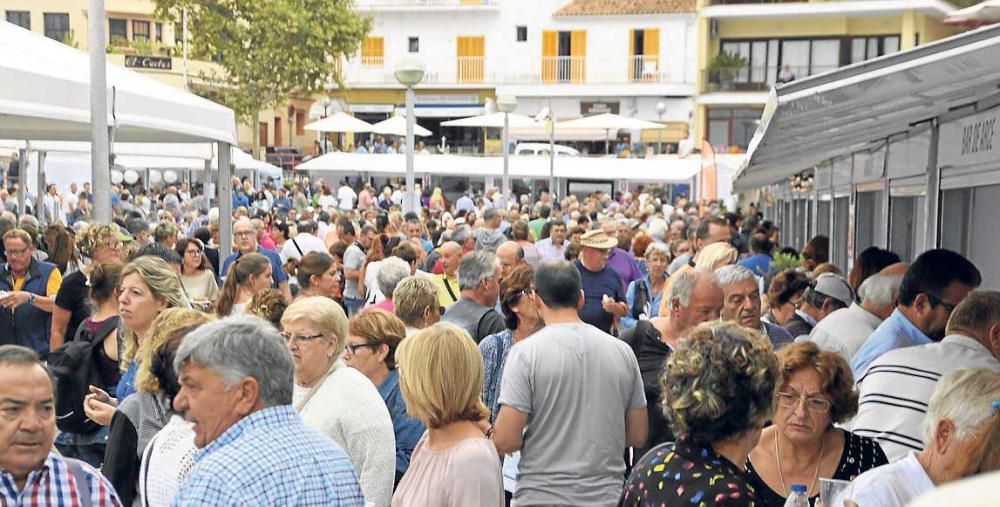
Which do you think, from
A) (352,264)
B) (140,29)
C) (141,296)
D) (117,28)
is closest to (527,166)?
(352,264)

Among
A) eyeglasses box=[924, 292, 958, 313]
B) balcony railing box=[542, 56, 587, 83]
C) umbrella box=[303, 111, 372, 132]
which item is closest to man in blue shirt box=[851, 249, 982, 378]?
eyeglasses box=[924, 292, 958, 313]

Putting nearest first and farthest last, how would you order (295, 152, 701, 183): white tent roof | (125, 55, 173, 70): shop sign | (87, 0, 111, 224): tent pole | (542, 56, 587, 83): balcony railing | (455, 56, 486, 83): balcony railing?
(87, 0, 111, 224): tent pole, (295, 152, 701, 183): white tent roof, (125, 55, 173, 70): shop sign, (542, 56, 587, 83): balcony railing, (455, 56, 486, 83): balcony railing

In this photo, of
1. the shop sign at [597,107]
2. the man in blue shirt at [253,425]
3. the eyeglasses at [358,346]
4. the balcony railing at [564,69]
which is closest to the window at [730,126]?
the shop sign at [597,107]

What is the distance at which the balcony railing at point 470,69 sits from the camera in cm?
5503

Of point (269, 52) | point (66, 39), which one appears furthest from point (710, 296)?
point (66, 39)

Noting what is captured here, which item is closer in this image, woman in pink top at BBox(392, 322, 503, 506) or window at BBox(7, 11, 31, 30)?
woman in pink top at BBox(392, 322, 503, 506)

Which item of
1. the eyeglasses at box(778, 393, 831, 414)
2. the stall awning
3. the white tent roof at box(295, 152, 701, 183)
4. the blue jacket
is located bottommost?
the blue jacket

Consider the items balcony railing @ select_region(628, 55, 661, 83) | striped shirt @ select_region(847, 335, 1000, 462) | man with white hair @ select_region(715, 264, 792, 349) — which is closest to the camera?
striped shirt @ select_region(847, 335, 1000, 462)

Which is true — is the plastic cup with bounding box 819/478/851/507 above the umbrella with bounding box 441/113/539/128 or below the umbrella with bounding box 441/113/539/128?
below

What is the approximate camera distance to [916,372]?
15.3 ft

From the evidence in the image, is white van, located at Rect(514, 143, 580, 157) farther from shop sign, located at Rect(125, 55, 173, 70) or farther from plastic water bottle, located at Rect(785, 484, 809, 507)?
plastic water bottle, located at Rect(785, 484, 809, 507)

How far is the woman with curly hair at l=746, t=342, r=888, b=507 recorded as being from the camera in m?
4.16

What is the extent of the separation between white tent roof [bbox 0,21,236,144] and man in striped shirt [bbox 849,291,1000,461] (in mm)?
5617

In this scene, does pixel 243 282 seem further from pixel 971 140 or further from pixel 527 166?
pixel 527 166
